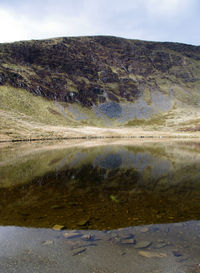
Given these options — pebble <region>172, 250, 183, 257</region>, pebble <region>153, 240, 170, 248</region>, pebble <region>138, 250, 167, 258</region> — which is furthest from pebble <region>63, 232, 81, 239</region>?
pebble <region>172, 250, 183, 257</region>

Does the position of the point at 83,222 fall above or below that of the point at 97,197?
above

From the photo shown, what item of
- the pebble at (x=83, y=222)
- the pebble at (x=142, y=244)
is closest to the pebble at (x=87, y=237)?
the pebble at (x=83, y=222)

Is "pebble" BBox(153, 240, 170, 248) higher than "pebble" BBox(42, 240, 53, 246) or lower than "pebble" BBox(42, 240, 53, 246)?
higher

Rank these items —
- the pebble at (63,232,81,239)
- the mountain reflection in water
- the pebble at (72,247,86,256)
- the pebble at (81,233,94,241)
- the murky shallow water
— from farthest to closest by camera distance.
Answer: the mountain reflection in water, the pebble at (63,232,81,239), the pebble at (81,233,94,241), the pebble at (72,247,86,256), the murky shallow water

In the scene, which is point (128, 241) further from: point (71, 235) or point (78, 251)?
point (71, 235)

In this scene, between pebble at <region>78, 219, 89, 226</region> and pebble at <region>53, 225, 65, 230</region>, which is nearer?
pebble at <region>53, 225, 65, 230</region>

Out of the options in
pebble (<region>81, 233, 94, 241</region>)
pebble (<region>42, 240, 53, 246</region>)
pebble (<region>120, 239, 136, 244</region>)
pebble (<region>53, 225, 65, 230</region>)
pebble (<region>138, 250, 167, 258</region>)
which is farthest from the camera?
pebble (<region>53, 225, 65, 230</region>)

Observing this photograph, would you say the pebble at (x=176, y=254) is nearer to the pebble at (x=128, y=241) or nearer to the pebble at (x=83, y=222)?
the pebble at (x=128, y=241)

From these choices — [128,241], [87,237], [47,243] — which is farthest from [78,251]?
[128,241]

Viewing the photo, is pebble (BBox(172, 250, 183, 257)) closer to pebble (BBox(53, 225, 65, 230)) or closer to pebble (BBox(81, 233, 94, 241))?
pebble (BBox(81, 233, 94, 241))

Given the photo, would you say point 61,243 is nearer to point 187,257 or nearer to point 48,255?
point 48,255

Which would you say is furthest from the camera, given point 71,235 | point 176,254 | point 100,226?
point 100,226

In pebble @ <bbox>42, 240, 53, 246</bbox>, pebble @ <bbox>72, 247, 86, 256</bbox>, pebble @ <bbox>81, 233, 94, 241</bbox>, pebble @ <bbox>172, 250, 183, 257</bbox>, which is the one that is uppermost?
pebble @ <bbox>172, 250, 183, 257</bbox>

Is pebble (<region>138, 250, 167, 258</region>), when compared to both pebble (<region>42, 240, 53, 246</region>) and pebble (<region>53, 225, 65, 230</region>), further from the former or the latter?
pebble (<region>53, 225, 65, 230</region>)
